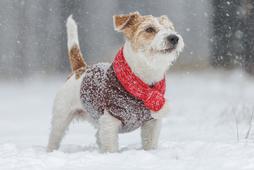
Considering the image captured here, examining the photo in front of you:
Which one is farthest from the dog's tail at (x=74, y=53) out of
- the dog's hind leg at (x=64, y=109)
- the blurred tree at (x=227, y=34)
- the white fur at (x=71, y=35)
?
the blurred tree at (x=227, y=34)

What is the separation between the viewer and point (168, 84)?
15445 millimetres

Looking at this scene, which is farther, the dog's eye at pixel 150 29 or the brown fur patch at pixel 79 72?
the brown fur patch at pixel 79 72

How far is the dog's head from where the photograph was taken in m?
4.29

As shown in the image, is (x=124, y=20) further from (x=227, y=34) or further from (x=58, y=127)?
(x=227, y=34)

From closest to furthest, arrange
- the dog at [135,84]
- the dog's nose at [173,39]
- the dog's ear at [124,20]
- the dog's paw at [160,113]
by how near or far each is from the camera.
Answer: the dog's nose at [173,39]
the dog at [135,84]
the dog's paw at [160,113]
the dog's ear at [124,20]

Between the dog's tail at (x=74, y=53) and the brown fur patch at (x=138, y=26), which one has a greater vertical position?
the brown fur patch at (x=138, y=26)

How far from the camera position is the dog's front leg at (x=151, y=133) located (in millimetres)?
4738

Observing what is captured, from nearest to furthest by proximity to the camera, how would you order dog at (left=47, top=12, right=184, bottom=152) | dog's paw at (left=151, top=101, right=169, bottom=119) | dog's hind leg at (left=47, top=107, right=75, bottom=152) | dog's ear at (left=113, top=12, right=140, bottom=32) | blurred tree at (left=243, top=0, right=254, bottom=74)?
dog at (left=47, top=12, right=184, bottom=152) < dog's paw at (left=151, top=101, right=169, bottom=119) < dog's ear at (left=113, top=12, right=140, bottom=32) < dog's hind leg at (left=47, top=107, right=75, bottom=152) < blurred tree at (left=243, top=0, right=254, bottom=74)

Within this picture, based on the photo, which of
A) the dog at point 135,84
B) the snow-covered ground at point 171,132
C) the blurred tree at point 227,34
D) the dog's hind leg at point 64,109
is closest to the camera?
the snow-covered ground at point 171,132

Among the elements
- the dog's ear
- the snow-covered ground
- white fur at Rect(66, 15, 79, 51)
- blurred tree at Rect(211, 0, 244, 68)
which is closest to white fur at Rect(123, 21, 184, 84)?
the dog's ear

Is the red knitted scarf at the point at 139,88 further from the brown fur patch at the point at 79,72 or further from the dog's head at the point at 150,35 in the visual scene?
the brown fur patch at the point at 79,72

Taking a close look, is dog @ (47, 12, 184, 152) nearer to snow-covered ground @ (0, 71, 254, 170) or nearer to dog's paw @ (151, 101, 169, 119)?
dog's paw @ (151, 101, 169, 119)

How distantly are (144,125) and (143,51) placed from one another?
657 millimetres

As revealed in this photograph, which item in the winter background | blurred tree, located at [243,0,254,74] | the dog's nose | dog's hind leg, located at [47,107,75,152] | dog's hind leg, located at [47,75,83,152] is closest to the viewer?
the winter background
